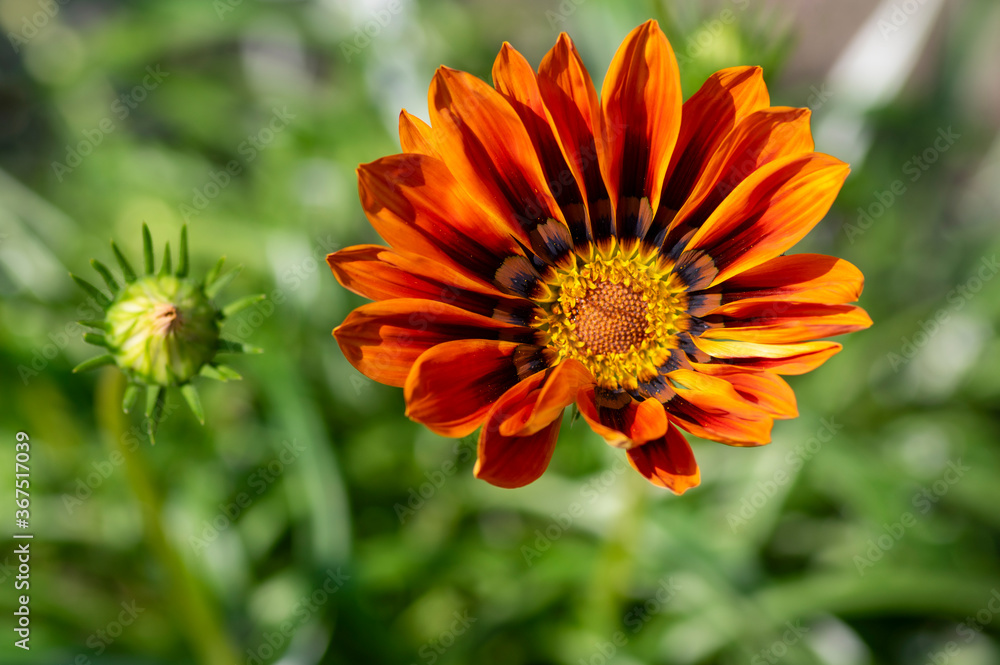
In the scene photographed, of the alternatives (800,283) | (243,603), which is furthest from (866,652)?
(243,603)

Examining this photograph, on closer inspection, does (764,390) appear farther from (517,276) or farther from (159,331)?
(159,331)

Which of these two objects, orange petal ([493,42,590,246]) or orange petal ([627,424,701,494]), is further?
orange petal ([493,42,590,246])

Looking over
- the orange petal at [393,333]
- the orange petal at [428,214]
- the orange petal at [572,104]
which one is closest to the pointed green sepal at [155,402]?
the orange petal at [393,333]

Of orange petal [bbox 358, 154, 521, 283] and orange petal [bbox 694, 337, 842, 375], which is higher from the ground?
orange petal [bbox 358, 154, 521, 283]

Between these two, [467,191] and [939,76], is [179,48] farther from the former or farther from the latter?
[939,76]

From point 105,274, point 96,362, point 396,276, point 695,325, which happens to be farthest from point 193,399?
point 695,325

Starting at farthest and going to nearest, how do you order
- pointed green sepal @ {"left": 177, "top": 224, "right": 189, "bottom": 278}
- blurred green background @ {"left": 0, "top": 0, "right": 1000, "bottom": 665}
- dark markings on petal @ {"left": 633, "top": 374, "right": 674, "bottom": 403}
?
1. blurred green background @ {"left": 0, "top": 0, "right": 1000, "bottom": 665}
2. dark markings on petal @ {"left": 633, "top": 374, "right": 674, "bottom": 403}
3. pointed green sepal @ {"left": 177, "top": 224, "right": 189, "bottom": 278}

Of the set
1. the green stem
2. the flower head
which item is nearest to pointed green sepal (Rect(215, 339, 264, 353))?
the flower head

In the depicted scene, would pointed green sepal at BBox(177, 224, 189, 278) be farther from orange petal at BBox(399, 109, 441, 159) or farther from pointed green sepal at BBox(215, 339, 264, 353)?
orange petal at BBox(399, 109, 441, 159)
